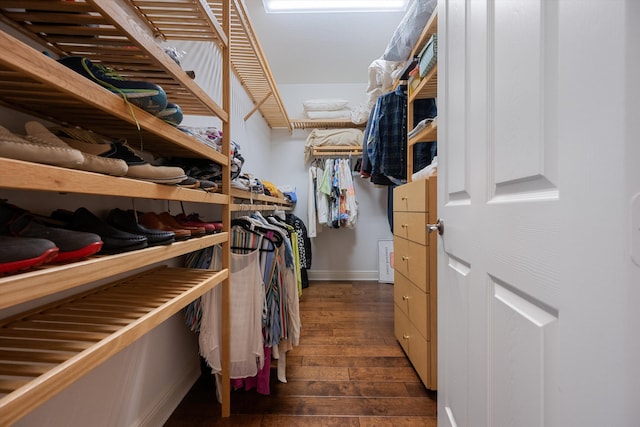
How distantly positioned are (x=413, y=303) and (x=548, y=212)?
1.12m

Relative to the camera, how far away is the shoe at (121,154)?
1.95 ft

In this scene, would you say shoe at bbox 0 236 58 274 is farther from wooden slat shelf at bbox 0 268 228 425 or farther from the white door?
the white door

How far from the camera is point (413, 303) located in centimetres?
140

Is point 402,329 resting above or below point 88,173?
below

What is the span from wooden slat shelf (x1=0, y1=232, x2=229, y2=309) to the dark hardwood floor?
0.91 meters

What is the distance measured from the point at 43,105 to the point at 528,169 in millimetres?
1071

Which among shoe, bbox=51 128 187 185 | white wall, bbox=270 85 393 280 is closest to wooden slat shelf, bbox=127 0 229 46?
shoe, bbox=51 128 187 185

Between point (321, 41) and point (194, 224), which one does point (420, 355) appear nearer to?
point (194, 224)

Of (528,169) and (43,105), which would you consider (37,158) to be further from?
(528,169)

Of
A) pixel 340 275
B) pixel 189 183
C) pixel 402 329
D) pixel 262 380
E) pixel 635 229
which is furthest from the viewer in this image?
pixel 340 275

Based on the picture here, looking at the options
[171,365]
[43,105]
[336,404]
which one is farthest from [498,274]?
[171,365]

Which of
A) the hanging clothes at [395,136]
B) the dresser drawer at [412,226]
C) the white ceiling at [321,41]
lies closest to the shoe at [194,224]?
the dresser drawer at [412,226]

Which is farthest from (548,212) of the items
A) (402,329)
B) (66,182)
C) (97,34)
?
(402,329)

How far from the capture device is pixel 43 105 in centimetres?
64
